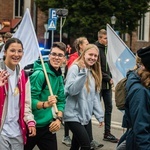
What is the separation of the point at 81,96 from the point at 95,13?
27.6 meters

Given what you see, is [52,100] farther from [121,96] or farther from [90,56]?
[90,56]

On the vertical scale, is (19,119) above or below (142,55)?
below

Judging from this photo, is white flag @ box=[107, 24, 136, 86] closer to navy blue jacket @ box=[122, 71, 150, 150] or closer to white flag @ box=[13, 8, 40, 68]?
white flag @ box=[13, 8, 40, 68]

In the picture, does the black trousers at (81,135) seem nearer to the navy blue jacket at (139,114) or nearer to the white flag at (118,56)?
the white flag at (118,56)

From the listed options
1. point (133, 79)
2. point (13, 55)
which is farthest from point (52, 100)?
point (133, 79)

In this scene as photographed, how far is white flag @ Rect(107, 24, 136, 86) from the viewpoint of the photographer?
569 cm

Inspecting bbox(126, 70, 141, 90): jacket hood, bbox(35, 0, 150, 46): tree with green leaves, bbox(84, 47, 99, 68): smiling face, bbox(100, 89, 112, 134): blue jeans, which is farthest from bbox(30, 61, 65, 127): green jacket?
bbox(35, 0, 150, 46): tree with green leaves

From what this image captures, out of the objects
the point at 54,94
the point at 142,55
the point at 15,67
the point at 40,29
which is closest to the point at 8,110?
the point at 15,67

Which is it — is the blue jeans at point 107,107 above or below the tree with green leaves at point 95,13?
below

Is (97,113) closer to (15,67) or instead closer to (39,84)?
(39,84)

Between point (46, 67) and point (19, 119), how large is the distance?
34.6 inches

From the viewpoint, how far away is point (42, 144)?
170 inches

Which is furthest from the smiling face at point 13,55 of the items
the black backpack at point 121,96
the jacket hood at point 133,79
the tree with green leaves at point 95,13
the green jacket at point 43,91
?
the tree with green leaves at point 95,13

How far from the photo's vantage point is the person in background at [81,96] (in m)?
4.81
